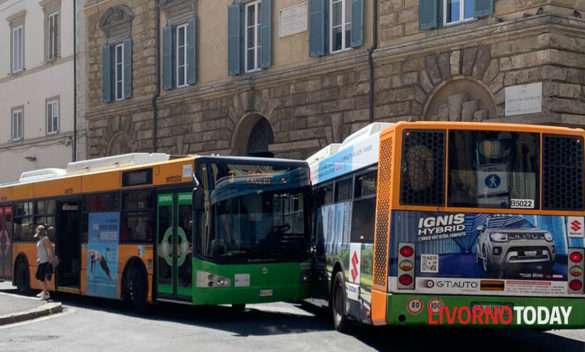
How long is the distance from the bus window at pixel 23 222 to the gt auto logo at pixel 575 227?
43.3ft

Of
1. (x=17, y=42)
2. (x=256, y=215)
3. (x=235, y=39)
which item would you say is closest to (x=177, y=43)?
(x=235, y=39)

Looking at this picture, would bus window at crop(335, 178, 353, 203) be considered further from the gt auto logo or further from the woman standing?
the woman standing

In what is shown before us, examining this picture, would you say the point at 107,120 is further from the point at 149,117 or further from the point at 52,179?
the point at 52,179

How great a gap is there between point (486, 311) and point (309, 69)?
652 inches

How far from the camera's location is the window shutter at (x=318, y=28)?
2580cm

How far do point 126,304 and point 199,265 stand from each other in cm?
451

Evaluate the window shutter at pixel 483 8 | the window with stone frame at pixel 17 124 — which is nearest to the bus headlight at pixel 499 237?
the window shutter at pixel 483 8

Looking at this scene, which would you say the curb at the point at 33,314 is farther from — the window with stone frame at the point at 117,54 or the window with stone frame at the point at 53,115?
the window with stone frame at the point at 53,115

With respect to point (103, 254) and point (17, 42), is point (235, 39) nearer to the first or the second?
point (103, 254)

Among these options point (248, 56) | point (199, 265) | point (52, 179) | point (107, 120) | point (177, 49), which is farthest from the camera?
point (107, 120)

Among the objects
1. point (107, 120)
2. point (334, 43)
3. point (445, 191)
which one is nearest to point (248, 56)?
point (334, 43)

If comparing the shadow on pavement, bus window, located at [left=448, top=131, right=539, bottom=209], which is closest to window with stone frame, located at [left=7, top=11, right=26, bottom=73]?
the shadow on pavement

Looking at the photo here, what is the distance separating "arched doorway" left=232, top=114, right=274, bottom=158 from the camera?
1149 inches

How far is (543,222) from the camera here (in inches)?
422
